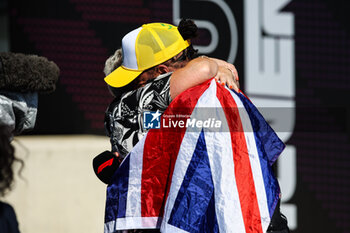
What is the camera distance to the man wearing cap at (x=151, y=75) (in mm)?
2541

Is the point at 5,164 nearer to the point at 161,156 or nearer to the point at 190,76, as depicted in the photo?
the point at 161,156

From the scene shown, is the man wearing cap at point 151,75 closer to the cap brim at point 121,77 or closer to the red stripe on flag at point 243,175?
the cap brim at point 121,77

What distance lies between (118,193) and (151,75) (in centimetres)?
56

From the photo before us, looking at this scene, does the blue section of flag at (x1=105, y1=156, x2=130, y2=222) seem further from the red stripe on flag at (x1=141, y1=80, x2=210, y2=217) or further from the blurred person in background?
the blurred person in background

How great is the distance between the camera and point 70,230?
5.08 meters

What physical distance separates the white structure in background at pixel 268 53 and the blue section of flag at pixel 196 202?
2.77m

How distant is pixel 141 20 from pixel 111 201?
9.02 feet

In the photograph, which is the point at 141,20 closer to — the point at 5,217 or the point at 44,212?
the point at 44,212

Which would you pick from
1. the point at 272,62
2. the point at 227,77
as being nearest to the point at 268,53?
the point at 272,62

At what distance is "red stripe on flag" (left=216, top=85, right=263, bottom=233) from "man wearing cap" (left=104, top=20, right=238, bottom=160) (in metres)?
0.19

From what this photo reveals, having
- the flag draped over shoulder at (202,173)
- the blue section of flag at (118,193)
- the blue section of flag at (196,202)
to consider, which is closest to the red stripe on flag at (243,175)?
the flag draped over shoulder at (202,173)

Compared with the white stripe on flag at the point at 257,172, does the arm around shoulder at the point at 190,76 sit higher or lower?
higher

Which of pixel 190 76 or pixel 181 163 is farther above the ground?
pixel 190 76

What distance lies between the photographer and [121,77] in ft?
8.82
